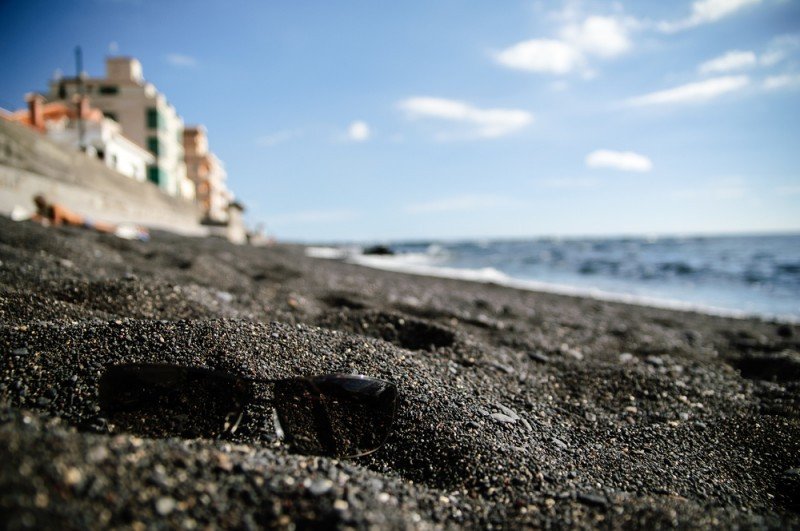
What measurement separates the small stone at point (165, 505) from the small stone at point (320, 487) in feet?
1.38

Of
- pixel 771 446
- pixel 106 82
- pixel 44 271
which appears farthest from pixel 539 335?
pixel 106 82

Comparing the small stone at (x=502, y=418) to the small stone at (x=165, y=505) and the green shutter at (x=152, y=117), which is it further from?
the green shutter at (x=152, y=117)

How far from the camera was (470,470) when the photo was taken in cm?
185

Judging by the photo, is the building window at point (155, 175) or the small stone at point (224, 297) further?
the building window at point (155, 175)

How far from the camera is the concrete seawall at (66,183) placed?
32.7 feet

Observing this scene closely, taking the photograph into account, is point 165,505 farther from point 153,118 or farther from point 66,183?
point 153,118

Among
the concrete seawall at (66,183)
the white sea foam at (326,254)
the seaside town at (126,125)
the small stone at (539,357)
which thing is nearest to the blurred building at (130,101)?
the seaside town at (126,125)

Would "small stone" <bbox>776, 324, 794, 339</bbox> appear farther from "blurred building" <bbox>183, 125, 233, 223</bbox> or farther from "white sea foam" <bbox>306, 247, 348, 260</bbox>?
"blurred building" <bbox>183, 125, 233, 223</bbox>

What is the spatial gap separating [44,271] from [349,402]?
133 inches

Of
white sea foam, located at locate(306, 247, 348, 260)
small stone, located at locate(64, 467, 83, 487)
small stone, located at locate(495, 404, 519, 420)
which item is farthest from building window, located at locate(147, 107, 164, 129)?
small stone, located at locate(64, 467, 83, 487)

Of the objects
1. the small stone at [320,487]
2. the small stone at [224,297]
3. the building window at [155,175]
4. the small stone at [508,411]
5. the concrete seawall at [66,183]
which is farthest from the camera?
the building window at [155,175]

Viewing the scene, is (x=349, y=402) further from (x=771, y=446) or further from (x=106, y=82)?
(x=106, y=82)

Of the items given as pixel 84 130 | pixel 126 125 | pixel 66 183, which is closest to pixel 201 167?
pixel 126 125

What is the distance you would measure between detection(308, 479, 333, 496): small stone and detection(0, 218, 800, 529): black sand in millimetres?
21
